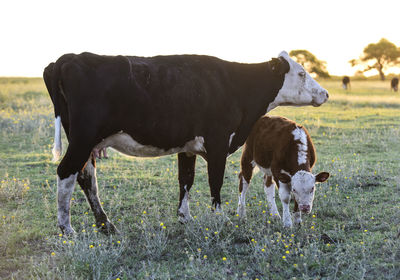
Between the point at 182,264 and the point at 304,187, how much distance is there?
1915mm

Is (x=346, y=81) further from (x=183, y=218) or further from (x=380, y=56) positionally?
(x=183, y=218)

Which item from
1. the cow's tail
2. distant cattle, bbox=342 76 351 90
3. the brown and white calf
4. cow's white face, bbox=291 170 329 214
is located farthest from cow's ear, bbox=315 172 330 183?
distant cattle, bbox=342 76 351 90

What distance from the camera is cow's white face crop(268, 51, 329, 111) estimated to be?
279 inches

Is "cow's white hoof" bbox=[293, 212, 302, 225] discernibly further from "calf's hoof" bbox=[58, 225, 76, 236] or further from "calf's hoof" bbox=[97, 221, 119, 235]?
"calf's hoof" bbox=[58, 225, 76, 236]

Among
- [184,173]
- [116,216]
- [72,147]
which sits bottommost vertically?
[116,216]

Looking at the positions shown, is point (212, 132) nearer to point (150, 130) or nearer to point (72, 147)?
point (150, 130)

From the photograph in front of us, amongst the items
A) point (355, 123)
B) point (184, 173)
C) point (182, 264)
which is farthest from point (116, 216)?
point (355, 123)

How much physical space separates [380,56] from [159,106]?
7087cm

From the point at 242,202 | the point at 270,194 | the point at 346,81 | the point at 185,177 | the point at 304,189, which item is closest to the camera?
the point at 304,189

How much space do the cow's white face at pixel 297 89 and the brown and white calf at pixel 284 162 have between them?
15.0 inches

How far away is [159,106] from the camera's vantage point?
5871mm

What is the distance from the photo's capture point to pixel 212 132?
6.34m

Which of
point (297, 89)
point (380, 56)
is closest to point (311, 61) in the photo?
point (380, 56)

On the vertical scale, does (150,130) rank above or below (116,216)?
above
